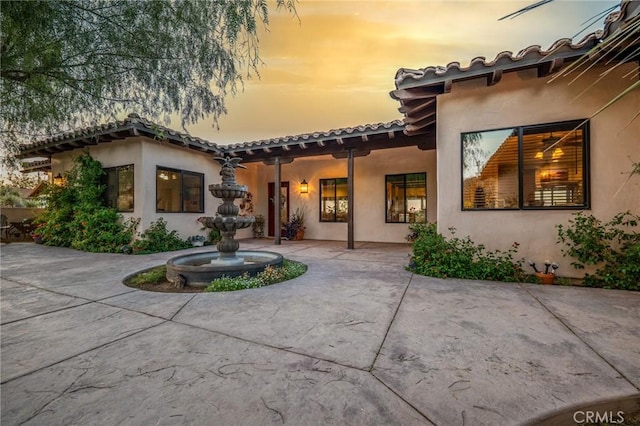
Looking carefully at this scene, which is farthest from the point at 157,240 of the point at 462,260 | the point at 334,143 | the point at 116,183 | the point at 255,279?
the point at 462,260

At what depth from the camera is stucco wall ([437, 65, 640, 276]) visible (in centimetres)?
369

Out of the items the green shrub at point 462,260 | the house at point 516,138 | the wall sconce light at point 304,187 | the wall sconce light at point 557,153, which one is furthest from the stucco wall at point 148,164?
the wall sconce light at point 557,153

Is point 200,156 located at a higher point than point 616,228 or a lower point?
higher

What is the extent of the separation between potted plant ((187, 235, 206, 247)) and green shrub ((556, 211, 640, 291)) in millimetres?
8068

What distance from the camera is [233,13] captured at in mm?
2150

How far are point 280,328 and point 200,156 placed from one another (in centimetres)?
740

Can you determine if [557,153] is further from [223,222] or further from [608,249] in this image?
[223,222]

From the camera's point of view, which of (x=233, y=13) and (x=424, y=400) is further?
(x=233, y=13)

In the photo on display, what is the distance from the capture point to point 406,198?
8.41 m

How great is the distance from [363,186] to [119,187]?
7.14 meters

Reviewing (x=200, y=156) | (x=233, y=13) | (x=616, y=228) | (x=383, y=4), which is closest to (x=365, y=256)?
(x=616, y=228)

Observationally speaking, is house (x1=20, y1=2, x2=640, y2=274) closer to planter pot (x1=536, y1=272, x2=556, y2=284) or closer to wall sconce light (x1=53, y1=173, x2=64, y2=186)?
planter pot (x1=536, y1=272, x2=556, y2=284)

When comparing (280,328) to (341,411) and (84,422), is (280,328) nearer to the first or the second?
(341,411)

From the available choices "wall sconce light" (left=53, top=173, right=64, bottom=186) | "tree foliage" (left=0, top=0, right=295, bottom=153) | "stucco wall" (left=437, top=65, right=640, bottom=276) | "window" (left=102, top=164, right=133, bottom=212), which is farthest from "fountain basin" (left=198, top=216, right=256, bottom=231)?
"wall sconce light" (left=53, top=173, right=64, bottom=186)
